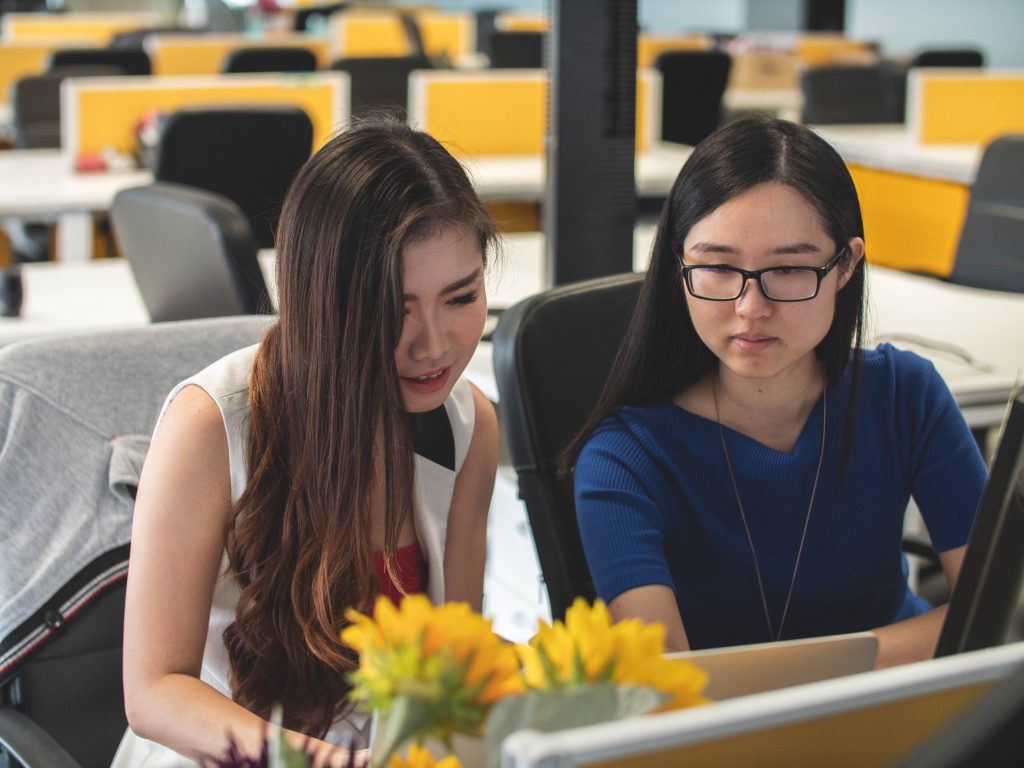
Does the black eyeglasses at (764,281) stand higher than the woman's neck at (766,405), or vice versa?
the black eyeglasses at (764,281)

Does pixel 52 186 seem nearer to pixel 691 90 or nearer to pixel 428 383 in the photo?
pixel 428 383

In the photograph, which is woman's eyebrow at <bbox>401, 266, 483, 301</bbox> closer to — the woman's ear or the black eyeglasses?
the black eyeglasses

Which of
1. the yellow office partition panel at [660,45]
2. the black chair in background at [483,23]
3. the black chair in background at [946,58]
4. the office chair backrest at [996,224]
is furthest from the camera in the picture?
the black chair in background at [483,23]

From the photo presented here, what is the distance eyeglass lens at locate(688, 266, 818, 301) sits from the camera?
49.9 inches

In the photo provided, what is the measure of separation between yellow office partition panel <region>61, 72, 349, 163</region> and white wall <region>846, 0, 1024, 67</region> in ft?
19.5

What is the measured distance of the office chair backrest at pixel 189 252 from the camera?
73.3 inches

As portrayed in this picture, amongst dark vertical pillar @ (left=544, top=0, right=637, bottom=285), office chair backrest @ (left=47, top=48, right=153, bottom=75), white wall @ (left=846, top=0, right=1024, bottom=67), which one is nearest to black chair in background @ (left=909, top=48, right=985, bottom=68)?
white wall @ (left=846, top=0, right=1024, bottom=67)

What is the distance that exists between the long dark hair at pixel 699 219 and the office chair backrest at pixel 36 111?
4.00 m

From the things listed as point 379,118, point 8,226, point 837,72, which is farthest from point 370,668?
point 837,72

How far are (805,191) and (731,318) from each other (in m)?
0.14

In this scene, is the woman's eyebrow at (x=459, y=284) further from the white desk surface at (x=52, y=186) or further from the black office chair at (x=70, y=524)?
the white desk surface at (x=52, y=186)

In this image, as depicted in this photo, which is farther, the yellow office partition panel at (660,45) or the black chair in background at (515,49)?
the yellow office partition panel at (660,45)

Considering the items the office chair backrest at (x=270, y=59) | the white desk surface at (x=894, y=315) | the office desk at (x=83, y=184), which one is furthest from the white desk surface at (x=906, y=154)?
the office chair backrest at (x=270, y=59)

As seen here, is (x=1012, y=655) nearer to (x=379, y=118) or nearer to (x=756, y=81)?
(x=379, y=118)
